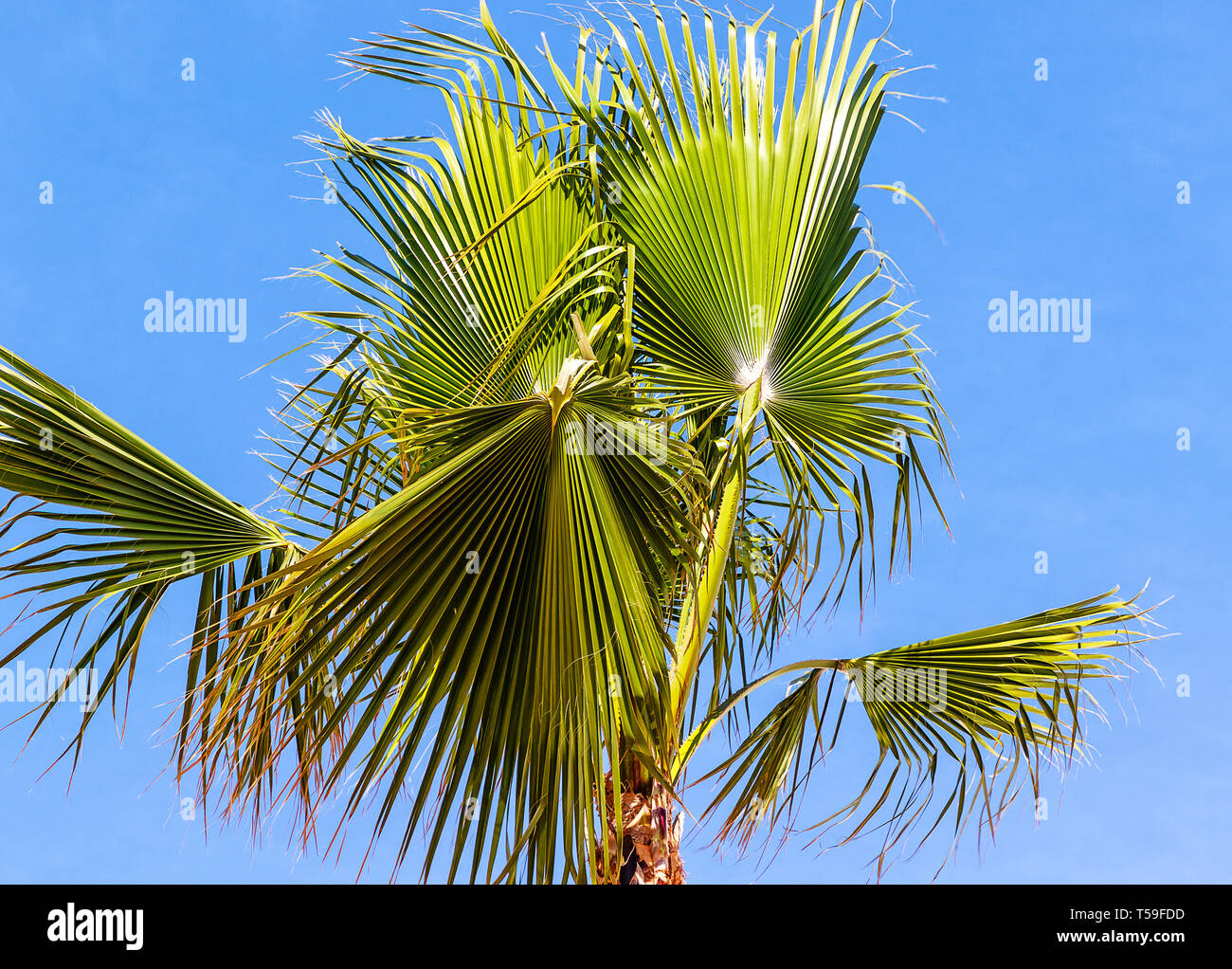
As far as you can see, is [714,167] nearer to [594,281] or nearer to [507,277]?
[594,281]

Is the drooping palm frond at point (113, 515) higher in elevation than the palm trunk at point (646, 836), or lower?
higher

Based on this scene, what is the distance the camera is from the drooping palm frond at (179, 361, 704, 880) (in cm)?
240

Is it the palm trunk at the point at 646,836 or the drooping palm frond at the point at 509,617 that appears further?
the palm trunk at the point at 646,836

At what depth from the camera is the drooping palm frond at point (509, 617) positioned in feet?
7.88

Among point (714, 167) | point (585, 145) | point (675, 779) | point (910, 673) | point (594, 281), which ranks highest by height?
point (585, 145)

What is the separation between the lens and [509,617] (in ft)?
8.46

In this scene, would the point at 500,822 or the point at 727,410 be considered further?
the point at 727,410

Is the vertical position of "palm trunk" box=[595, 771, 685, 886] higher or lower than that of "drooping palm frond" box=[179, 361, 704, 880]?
lower

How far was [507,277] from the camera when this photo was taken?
366 centimetres

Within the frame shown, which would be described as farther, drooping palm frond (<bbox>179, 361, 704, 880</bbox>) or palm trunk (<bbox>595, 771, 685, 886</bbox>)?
palm trunk (<bbox>595, 771, 685, 886</bbox>)

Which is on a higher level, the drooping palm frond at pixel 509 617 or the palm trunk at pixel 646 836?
the drooping palm frond at pixel 509 617

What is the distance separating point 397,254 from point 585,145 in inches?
32.3
